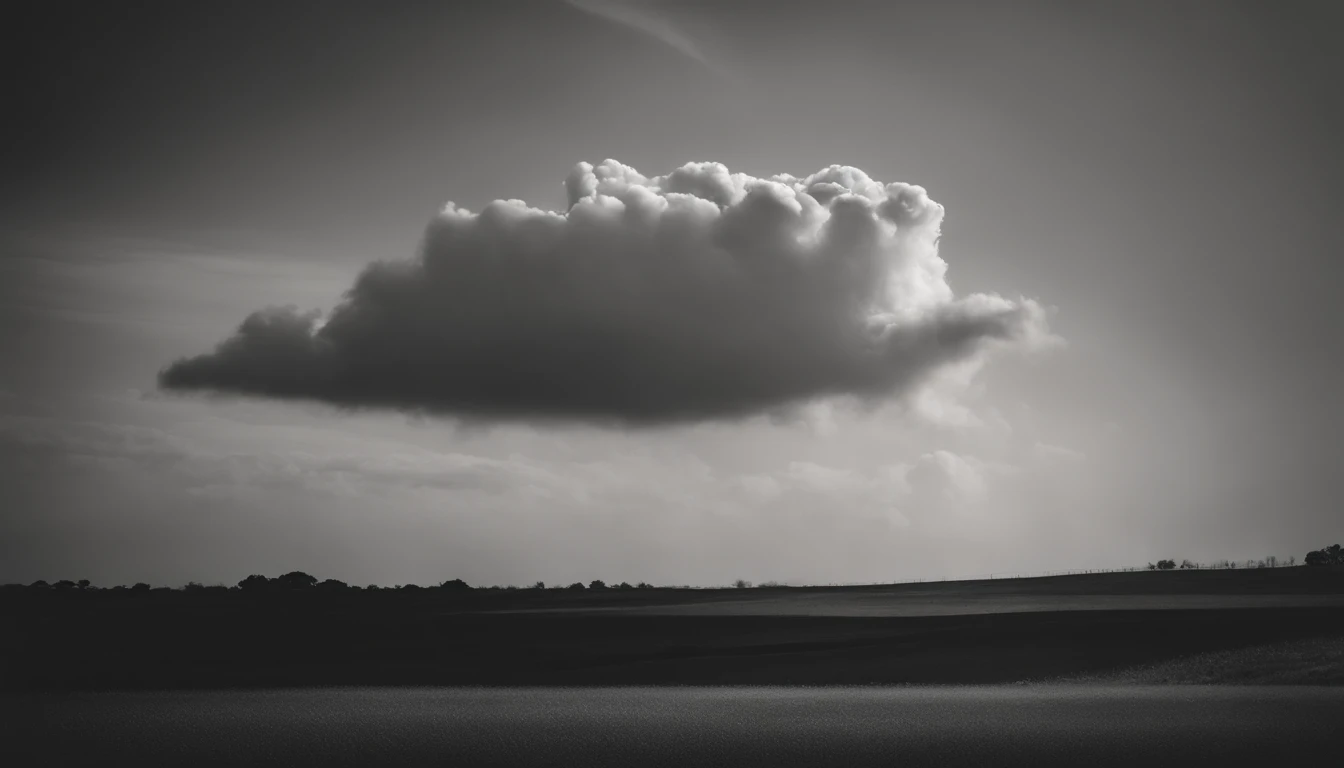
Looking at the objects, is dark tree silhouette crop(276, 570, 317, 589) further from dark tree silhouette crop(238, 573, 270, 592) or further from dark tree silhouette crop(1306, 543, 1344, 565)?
dark tree silhouette crop(1306, 543, 1344, 565)

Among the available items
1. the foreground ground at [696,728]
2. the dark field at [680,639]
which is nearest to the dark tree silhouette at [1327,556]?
the dark field at [680,639]

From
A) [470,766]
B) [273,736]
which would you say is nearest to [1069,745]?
[470,766]

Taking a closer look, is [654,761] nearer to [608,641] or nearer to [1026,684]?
[1026,684]

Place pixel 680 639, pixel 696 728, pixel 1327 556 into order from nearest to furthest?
pixel 696 728
pixel 680 639
pixel 1327 556

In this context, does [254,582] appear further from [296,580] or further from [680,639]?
[680,639]

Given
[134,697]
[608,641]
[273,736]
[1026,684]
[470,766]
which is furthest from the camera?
[608,641]

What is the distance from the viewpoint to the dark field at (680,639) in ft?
99.9

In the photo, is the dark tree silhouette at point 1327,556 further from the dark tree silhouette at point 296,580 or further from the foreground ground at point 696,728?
the dark tree silhouette at point 296,580

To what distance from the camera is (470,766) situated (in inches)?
611

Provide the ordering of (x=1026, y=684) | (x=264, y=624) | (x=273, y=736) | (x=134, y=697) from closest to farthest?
1. (x=273, y=736)
2. (x=134, y=697)
3. (x=1026, y=684)
4. (x=264, y=624)

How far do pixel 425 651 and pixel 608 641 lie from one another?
7.13 metres

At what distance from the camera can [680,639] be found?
38.4 meters

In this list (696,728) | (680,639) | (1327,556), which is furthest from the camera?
(1327,556)

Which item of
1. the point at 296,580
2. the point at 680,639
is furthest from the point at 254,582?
the point at 680,639
